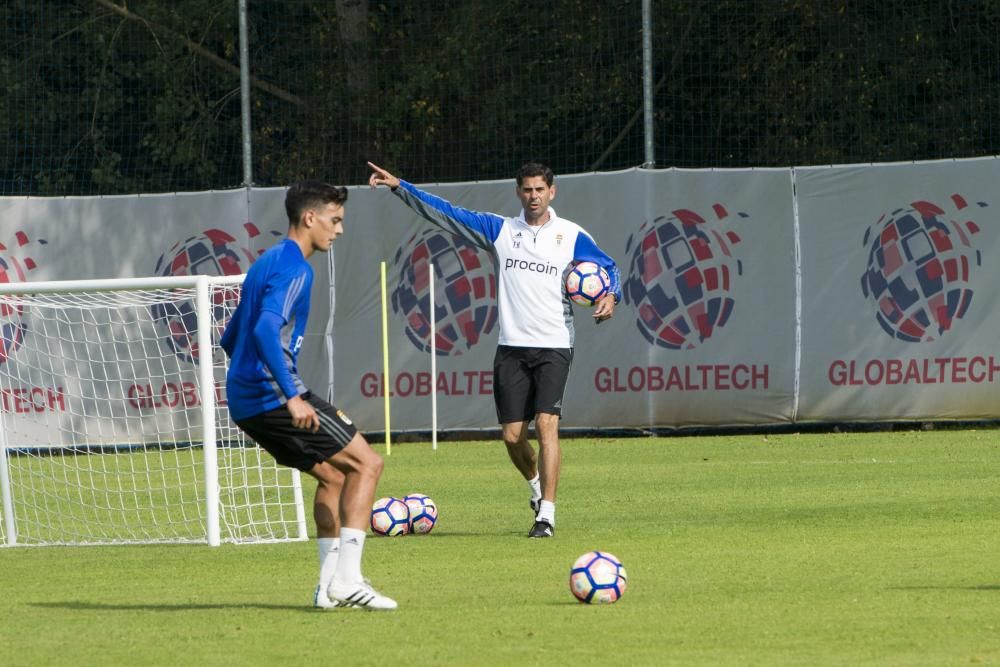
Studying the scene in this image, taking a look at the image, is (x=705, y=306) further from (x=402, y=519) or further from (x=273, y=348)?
(x=273, y=348)

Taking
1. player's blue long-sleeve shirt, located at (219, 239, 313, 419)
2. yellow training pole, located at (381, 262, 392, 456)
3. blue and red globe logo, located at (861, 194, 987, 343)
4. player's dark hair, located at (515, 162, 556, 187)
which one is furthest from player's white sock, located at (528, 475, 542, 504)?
blue and red globe logo, located at (861, 194, 987, 343)

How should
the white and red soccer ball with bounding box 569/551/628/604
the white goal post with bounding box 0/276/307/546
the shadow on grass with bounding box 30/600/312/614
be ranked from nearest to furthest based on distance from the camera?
the white and red soccer ball with bounding box 569/551/628/604 < the shadow on grass with bounding box 30/600/312/614 < the white goal post with bounding box 0/276/307/546

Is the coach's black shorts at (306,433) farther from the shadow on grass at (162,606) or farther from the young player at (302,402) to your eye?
the shadow on grass at (162,606)

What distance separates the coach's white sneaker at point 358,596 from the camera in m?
7.25

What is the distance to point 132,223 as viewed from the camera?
19.2 meters

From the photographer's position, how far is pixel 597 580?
7324 millimetres

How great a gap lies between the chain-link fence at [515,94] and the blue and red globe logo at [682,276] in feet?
5.98

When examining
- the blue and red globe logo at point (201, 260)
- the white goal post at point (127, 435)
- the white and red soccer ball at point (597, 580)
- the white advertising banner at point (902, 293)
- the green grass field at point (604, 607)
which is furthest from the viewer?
the blue and red globe logo at point (201, 260)

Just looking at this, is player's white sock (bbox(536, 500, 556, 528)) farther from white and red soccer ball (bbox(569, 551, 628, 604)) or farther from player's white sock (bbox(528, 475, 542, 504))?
white and red soccer ball (bbox(569, 551, 628, 604))

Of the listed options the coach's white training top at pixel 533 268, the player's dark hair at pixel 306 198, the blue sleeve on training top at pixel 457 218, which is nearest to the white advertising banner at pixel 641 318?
the blue sleeve on training top at pixel 457 218

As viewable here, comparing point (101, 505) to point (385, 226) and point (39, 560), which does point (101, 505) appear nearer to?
point (39, 560)

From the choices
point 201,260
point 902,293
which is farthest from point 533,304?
point 201,260

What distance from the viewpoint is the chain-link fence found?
1989cm

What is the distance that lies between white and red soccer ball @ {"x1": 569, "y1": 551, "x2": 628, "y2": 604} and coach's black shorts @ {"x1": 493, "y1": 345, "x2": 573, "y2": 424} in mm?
2856
